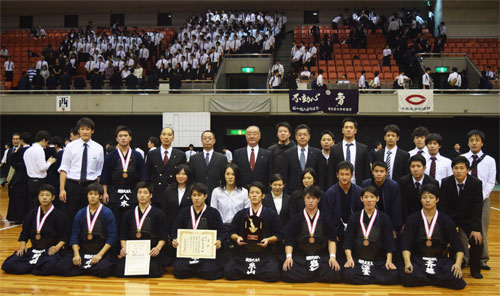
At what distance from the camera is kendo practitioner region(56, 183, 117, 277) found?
4.55 m

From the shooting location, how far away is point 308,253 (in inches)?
181

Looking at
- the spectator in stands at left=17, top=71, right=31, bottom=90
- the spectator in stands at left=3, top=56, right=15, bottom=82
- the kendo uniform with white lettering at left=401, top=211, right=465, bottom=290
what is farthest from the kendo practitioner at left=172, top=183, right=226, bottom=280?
the spectator in stands at left=3, top=56, right=15, bottom=82

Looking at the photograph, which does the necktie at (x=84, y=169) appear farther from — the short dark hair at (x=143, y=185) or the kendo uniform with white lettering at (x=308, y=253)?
the kendo uniform with white lettering at (x=308, y=253)

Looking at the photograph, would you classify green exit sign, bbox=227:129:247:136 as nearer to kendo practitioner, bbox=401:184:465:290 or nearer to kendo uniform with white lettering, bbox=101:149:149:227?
kendo uniform with white lettering, bbox=101:149:149:227

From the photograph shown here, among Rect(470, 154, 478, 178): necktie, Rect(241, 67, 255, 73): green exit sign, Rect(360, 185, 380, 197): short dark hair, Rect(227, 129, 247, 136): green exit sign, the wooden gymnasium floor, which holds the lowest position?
the wooden gymnasium floor

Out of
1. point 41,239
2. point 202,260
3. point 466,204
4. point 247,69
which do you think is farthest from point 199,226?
point 247,69

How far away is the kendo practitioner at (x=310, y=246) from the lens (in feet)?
14.5

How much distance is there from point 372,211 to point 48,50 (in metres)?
15.4

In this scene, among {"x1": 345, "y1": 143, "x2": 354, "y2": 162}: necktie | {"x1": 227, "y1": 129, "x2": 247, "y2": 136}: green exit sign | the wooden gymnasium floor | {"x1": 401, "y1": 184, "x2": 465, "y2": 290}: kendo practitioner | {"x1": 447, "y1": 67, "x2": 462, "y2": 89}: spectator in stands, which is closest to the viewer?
the wooden gymnasium floor

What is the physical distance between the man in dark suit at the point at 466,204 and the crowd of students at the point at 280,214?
0.04ft

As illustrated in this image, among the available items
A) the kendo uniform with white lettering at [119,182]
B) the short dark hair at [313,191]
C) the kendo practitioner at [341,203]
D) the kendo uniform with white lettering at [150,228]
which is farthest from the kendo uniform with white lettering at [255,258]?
the kendo uniform with white lettering at [119,182]

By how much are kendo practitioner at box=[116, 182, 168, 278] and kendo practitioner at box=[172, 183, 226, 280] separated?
157mm

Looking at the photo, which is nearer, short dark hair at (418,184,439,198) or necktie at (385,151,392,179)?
short dark hair at (418,184,439,198)

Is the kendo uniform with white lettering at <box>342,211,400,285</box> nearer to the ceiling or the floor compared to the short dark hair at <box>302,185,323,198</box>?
nearer to the floor
